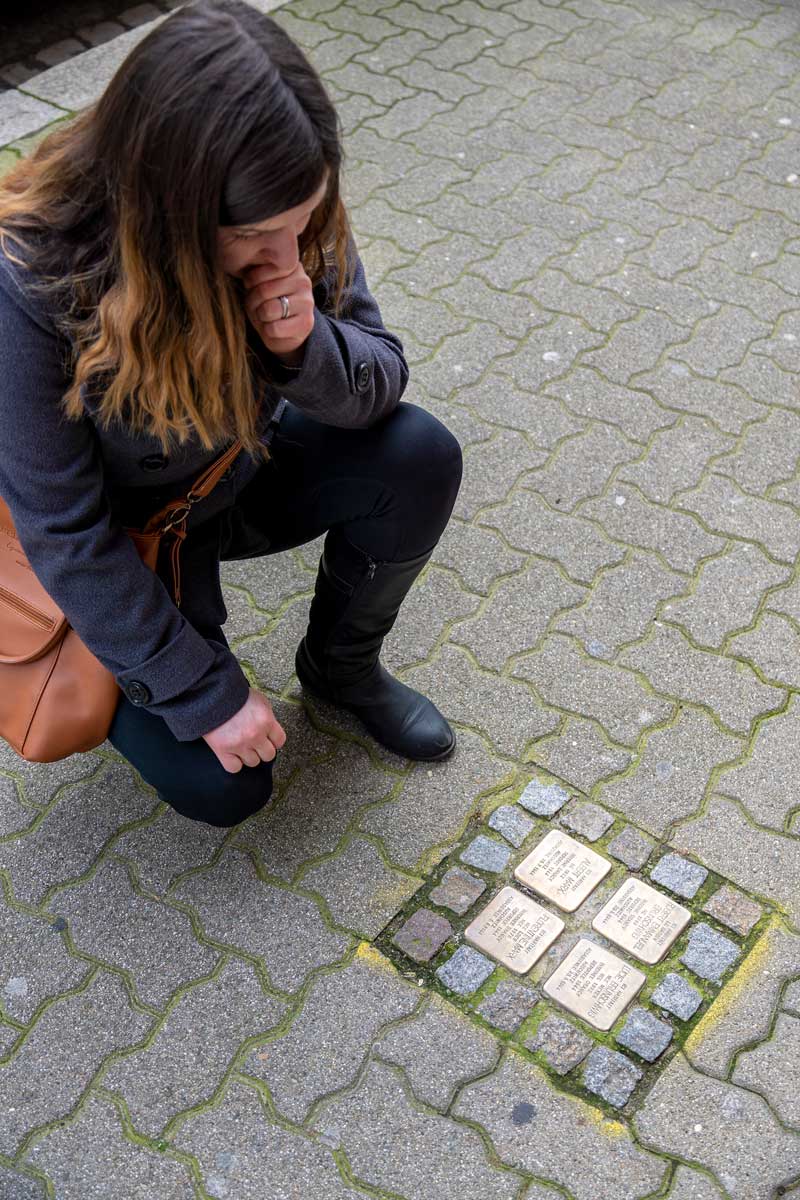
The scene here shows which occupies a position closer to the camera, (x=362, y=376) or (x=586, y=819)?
(x=362, y=376)

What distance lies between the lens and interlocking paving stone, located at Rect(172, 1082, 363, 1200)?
2000 mm

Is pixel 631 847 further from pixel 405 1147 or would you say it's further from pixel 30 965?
pixel 30 965

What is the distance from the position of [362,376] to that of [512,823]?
1.02 metres

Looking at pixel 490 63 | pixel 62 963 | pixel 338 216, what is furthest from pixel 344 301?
pixel 490 63

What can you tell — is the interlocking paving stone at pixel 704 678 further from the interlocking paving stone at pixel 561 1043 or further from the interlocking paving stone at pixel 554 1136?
the interlocking paving stone at pixel 554 1136

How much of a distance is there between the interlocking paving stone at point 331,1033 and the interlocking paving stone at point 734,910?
0.62 metres

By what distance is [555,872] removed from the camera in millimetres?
2428

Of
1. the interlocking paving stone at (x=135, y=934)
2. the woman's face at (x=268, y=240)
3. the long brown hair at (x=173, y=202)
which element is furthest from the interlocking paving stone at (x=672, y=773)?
the woman's face at (x=268, y=240)

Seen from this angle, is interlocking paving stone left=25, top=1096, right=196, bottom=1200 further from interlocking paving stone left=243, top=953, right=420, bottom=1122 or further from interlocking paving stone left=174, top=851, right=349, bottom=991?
interlocking paving stone left=174, top=851, right=349, bottom=991

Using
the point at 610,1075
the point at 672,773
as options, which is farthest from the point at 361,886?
the point at 672,773

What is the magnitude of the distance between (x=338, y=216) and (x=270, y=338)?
0.70ft

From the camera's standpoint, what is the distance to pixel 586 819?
2.52m

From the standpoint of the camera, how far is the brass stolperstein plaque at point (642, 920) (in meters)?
2.31

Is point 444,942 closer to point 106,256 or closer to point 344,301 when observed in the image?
A: point 344,301
